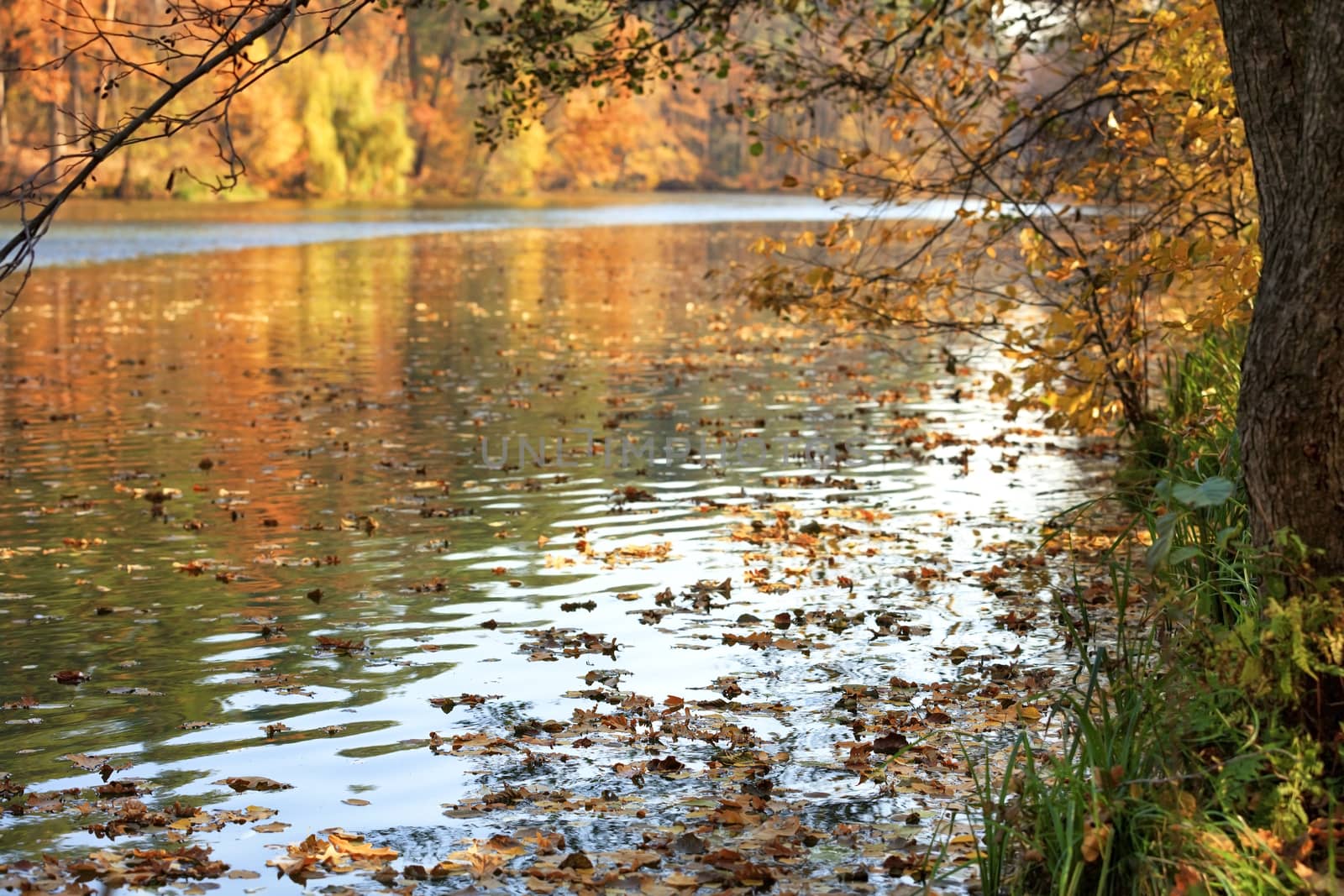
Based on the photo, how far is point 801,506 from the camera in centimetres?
1021

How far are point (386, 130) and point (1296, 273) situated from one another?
6285cm

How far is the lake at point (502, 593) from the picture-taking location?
5.23 meters

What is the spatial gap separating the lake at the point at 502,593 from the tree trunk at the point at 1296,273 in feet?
4.34

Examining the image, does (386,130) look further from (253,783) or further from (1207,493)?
(1207,493)

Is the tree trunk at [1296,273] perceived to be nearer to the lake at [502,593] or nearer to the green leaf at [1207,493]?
the green leaf at [1207,493]

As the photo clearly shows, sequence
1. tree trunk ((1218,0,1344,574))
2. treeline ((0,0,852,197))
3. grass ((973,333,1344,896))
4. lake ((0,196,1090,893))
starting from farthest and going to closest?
treeline ((0,0,852,197)), lake ((0,196,1090,893)), tree trunk ((1218,0,1344,574)), grass ((973,333,1344,896))

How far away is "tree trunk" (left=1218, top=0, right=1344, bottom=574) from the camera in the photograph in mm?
4289

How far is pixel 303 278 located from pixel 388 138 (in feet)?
117

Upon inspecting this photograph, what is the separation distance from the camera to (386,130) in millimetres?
64625

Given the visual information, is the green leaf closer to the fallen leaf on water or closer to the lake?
the lake

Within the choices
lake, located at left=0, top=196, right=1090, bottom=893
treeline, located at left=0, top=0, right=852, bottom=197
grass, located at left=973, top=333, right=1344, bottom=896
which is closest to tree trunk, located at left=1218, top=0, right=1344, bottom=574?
grass, located at left=973, top=333, right=1344, bottom=896

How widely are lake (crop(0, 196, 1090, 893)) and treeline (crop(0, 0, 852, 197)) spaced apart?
2057cm

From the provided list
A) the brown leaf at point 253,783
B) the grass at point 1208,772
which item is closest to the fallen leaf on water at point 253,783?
the brown leaf at point 253,783

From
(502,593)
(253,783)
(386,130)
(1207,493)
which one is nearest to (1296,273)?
(1207,493)
